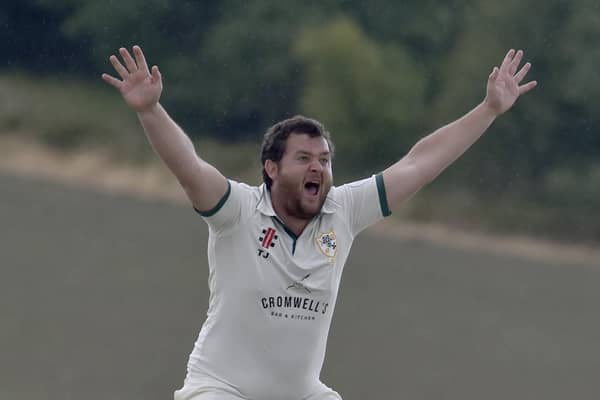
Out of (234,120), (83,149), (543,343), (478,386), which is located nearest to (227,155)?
(234,120)

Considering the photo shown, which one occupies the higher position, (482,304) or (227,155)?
(227,155)

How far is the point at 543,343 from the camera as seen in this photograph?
683 inches

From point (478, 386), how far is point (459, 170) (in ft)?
35.9

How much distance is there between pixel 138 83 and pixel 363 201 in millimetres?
1291

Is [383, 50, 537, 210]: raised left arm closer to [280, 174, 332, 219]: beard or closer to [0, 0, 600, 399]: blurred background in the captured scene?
[280, 174, 332, 219]: beard

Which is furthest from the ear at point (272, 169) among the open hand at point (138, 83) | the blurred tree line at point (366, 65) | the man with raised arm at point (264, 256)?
the blurred tree line at point (366, 65)

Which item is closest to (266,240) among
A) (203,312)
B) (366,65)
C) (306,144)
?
(306,144)

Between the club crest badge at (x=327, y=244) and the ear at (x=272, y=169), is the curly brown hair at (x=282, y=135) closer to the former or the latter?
the ear at (x=272, y=169)

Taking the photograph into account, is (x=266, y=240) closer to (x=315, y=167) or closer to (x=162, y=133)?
(x=315, y=167)

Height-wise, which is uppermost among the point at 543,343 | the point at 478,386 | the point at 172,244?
the point at 172,244

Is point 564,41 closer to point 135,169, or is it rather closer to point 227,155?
point 227,155

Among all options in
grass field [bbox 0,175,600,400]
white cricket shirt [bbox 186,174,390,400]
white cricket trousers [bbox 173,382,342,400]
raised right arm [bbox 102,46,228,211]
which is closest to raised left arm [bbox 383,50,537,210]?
white cricket shirt [bbox 186,174,390,400]

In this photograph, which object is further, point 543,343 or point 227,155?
point 227,155

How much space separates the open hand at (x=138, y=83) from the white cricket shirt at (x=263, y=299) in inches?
22.7
